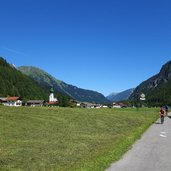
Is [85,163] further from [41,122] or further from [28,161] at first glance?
[41,122]

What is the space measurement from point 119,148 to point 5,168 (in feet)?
25.2

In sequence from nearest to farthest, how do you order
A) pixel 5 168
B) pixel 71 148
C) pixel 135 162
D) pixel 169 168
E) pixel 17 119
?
pixel 5 168 → pixel 169 168 → pixel 135 162 → pixel 71 148 → pixel 17 119

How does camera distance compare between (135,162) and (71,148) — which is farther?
(71,148)

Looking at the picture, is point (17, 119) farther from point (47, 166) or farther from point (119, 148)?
point (47, 166)

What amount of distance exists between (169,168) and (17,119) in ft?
59.6

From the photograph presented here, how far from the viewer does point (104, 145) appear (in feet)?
72.4

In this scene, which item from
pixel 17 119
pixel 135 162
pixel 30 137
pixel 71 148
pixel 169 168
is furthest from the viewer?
pixel 17 119

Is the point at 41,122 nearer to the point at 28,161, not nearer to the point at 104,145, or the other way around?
the point at 104,145

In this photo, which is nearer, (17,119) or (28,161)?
(28,161)

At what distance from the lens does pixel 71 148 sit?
774 inches

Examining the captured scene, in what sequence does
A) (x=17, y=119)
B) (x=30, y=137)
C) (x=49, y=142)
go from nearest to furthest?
1. (x=49, y=142)
2. (x=30, y=137)
3. (x=17, y=119)

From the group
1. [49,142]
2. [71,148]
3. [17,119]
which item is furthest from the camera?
[17,119]

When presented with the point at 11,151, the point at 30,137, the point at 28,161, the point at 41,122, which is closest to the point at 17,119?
the point at 41,122

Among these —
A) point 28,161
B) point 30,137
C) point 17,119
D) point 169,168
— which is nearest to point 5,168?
point 28,161
